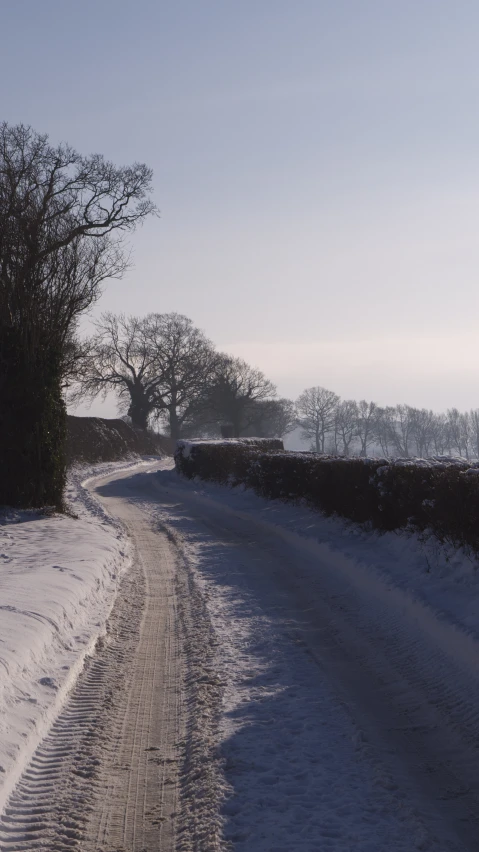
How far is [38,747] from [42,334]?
12.9 meters

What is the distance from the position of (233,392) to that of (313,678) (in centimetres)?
7715

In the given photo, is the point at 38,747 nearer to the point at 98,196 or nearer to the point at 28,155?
the point at 28,155

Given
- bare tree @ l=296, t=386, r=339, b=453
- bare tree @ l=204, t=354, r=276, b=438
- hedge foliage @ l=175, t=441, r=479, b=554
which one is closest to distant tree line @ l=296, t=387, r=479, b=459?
bare tree @ l=296, t=386, r=339, b=453

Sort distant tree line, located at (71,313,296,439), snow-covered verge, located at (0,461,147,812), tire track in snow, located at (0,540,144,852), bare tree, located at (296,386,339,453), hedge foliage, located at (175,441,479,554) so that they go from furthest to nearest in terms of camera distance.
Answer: bare tree, located at (296,386,339,453) → distant tree line, located at (71,313,296,439) → hedge foliage, located at (175,441,479,554) → snow-covered verge, located at (0,461,147,812) → tire track in snow, located at (0,540,144,852)

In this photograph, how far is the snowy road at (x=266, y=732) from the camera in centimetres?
412

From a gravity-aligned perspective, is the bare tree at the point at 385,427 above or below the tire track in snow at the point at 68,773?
above

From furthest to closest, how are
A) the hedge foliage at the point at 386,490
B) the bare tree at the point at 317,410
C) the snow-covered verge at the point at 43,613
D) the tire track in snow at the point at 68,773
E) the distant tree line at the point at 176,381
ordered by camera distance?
the bare tree at the point at 317,410, the distant tree line at the point at 176,381, the hedge foliage at the point at 386,490, the snow-covered verge at the point at 43,613, the tire track in snow at the point at 68,773

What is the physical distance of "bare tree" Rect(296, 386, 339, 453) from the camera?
114 meters

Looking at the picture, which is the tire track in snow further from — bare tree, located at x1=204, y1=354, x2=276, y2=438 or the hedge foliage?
bare tree, located at x1=204, y1=354, x2=276, y2=438

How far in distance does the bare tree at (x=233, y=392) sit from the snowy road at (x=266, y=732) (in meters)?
71.1

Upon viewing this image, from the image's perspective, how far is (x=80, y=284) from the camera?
18609 mm

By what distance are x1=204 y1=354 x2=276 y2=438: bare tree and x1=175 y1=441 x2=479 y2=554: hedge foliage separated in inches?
2280

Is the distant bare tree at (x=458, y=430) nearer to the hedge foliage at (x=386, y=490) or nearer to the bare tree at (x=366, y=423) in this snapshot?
the bare tree at (x=366, y=423)

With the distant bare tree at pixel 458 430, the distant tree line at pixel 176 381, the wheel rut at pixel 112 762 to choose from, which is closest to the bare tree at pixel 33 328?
the wheel rut at pixel 112 762
